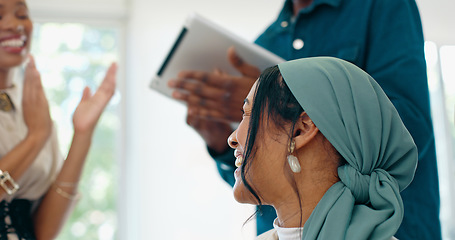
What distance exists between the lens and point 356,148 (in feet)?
2.99

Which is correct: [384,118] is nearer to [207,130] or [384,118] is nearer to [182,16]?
[207,130]

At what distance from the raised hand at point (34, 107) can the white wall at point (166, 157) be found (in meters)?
1.26


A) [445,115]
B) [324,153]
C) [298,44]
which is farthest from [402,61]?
[445,115]

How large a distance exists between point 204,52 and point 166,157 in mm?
1357

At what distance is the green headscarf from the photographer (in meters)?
0.87

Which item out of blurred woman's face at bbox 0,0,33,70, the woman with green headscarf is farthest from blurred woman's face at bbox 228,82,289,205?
blurred woman's face at bbox 0,0,33,70

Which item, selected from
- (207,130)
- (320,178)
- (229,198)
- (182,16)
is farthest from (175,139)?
(320,178)

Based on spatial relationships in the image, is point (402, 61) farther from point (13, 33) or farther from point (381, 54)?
point (13, 33)

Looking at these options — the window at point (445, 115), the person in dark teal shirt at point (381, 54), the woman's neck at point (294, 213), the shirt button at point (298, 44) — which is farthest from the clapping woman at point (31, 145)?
the window at point (445, 115)

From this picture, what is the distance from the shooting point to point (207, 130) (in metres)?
1.65

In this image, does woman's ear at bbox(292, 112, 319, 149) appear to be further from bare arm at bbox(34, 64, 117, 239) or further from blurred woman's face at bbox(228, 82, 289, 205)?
bare arm at bbox(34, 64, 117, 239)

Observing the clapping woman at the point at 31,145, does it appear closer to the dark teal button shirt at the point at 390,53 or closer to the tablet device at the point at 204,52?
the tablet device at the point at 204,52

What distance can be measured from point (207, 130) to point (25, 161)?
0.55m

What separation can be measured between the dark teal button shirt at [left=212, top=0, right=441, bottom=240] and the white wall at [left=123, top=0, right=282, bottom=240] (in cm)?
122
